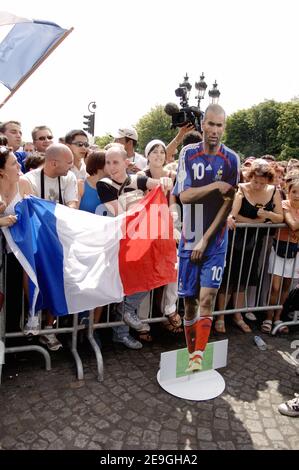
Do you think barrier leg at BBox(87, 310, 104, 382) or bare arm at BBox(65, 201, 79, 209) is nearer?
barrier leg at BBox(87, 310, 104, 382)

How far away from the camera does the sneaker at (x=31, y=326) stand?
3.46 m

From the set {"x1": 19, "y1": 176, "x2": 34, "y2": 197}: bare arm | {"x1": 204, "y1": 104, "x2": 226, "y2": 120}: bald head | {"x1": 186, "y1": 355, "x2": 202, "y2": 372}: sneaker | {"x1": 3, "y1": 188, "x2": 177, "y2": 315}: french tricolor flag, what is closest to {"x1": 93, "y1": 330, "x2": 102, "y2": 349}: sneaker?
{"x1": 3, "y1": 188, "x2": 177, "y2": 315}: french tricolor flag

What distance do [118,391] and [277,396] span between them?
1.44 meters

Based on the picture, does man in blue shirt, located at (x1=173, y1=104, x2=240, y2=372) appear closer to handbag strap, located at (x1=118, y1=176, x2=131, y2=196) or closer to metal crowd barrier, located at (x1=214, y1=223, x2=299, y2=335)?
handbag strap, located at (x1=118, y1=176, x2=131, y2=196)

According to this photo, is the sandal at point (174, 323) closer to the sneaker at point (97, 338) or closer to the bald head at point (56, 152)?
the sneaker at point (97, 338)

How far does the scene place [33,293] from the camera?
3.29m

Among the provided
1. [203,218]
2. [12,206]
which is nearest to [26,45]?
[12,206]

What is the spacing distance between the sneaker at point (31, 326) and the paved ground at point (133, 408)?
0.37 metres

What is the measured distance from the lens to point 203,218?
3250 mm

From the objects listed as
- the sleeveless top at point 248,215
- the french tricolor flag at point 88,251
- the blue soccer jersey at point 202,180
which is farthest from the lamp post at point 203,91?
the blue soccer jersey at point 202,180

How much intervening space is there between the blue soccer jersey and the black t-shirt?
26.9 inches

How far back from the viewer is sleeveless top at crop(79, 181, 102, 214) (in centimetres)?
402

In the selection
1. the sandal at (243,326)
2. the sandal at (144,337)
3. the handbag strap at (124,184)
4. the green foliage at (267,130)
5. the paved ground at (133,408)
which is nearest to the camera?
the paved ground at (133,408)

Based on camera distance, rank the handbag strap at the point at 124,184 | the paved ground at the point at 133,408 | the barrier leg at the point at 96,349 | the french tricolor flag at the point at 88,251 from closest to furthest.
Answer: the paved ground at the point at 133,408, the french tricolor flag at the point at 88,251, the barrier leg at the point at 96,349, the handbag strap at the point at 124,184
